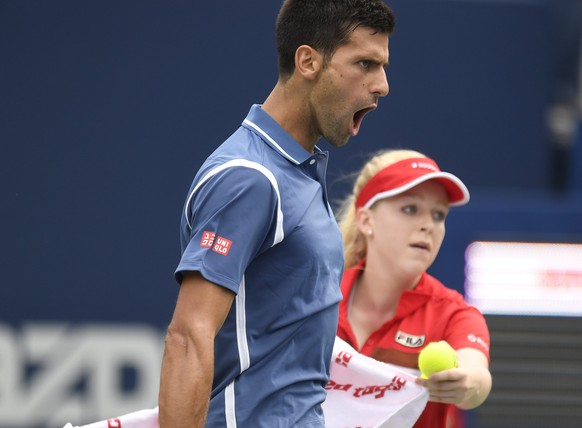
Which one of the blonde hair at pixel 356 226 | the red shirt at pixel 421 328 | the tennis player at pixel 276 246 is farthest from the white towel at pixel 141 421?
the blonde hair at pixel 356 226

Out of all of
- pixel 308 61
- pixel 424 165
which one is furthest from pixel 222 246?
pixel 424 165

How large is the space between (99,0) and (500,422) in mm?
2644

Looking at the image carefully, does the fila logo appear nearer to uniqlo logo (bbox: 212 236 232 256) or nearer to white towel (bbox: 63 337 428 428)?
white towel (bbox: 63 337 428 428)

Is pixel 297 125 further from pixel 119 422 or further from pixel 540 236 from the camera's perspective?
pixel 540 236

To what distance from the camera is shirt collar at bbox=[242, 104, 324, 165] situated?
2.58 meters

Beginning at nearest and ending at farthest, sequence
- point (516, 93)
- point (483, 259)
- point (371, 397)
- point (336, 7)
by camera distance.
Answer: point (336, 7), point (371, 397), point (483, 259), point (516, 93)

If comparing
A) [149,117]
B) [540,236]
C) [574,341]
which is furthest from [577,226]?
[149,117]

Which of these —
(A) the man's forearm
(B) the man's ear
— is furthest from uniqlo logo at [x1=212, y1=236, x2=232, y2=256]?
(B) the man's ear

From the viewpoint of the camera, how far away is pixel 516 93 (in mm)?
5801

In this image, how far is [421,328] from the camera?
3.46m

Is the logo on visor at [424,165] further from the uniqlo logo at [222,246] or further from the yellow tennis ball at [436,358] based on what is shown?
the uniqlo logo at [222,246]

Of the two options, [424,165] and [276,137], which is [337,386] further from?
[276,137]

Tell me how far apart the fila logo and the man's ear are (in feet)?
3.61

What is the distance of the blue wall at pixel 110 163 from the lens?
5.40 m
